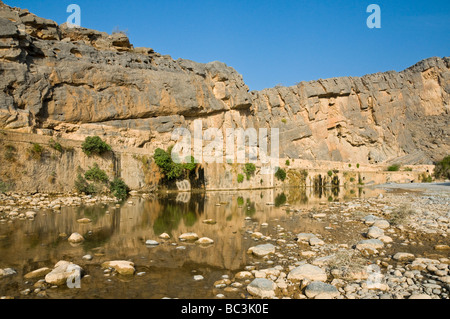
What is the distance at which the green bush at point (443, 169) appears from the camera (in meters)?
48.8

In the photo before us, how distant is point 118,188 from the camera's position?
2325cm

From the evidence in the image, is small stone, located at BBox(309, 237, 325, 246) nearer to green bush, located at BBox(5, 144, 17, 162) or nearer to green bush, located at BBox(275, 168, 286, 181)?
green bush, located at BBox(5, 144, 17, 162)

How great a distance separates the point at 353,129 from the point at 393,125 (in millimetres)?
8435

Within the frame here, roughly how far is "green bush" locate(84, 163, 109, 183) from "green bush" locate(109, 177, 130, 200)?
2.23 feet

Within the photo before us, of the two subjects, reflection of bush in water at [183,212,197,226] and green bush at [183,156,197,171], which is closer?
reflection of bush in water at [183,212,197,226]

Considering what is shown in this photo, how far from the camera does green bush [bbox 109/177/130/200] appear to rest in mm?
22812

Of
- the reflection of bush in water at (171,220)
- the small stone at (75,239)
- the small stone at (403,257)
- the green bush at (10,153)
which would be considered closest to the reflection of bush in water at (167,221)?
the reflection of bush in water at (171,220)

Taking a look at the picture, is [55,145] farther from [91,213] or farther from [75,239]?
[75,239]

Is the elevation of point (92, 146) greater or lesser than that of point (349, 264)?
greater

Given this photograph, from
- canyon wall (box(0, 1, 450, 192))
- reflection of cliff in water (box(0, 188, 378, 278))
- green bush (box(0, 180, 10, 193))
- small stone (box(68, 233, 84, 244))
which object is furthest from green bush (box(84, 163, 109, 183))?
small stone (box(68, 233, 84, 244))

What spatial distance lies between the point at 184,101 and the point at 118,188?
21.6 metres

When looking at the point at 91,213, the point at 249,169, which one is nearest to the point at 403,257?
the point at 91,213

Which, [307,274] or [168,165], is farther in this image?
[168,165]
